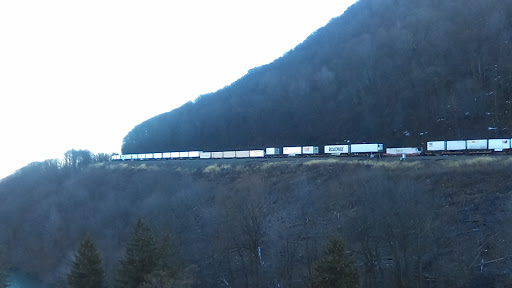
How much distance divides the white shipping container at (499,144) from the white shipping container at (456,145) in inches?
110

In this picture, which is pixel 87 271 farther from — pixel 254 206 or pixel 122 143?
pixel 122 143

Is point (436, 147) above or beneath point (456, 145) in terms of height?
beneath

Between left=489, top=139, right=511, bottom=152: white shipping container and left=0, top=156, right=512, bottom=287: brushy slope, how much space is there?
33.1ft

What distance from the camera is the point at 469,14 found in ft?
230

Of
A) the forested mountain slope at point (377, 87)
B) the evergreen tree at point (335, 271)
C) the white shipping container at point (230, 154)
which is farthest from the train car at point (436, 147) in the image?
the evergreen tree at point (335, 271)

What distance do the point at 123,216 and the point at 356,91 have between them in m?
47.9

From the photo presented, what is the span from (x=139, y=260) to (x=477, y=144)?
3551cm

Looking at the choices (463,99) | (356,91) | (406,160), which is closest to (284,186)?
(406,160)

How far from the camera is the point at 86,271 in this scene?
23359mm

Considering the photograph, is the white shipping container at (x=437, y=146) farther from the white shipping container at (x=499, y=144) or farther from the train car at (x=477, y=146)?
the white shipping container at (x=499, y=144)

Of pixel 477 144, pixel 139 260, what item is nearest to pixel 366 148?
pixel 477 144

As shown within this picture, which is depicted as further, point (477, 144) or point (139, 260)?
point (477, 144)

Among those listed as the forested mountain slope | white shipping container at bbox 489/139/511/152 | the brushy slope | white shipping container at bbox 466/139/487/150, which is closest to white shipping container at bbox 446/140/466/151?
white shipping container at bbox 466/139/487/150

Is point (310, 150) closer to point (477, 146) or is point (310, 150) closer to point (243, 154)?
point (243, 154)
